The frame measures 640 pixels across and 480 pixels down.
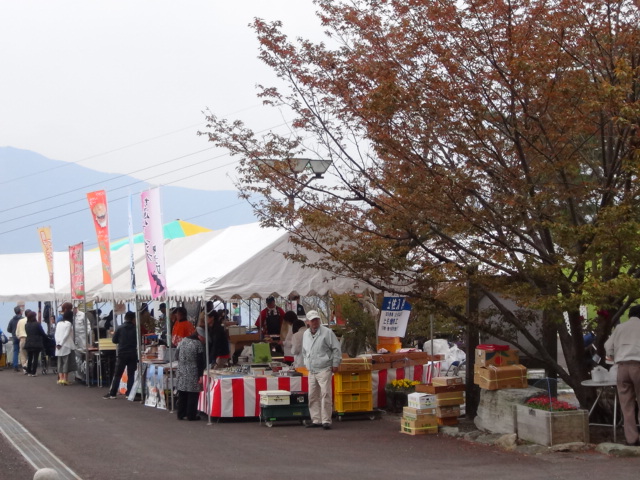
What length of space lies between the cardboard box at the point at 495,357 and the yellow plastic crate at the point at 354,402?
8.61ft

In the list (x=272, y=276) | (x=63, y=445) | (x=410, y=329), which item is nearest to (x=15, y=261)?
(x=410, y=329)

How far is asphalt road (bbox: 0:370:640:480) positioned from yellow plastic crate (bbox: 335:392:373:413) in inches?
8.9

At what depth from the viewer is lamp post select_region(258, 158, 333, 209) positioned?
1303cm

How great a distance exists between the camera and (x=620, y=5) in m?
11.3

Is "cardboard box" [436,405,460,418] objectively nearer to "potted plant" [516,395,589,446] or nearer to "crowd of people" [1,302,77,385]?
"potted plant" [516,395,589,446]

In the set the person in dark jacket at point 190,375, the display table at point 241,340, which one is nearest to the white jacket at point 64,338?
the display table at point 241,340

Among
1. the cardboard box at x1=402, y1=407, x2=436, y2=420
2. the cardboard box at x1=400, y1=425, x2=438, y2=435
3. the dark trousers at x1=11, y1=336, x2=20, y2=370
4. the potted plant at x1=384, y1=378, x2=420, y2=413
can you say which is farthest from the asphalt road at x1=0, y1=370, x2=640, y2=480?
the dark trousers at x1=11, y1=336, x2=20, y2=370

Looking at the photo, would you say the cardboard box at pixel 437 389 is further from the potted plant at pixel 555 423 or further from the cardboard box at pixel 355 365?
the potted plant at pixel 555 423

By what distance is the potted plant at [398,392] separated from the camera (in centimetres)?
1509

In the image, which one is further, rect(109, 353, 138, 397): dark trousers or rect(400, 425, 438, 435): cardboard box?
rect(109, 353, 138, 397): dark trousers

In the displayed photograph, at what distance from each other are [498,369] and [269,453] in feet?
10.8

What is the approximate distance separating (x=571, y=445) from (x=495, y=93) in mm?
4324

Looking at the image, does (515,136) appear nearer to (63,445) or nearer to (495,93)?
(495,93)

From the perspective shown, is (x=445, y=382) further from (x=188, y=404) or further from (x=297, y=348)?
(x=188, y=404)
